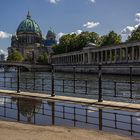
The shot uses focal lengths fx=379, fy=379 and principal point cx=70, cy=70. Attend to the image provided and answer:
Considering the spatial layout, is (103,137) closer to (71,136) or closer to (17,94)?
(71,136)

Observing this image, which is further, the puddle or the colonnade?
the colonnade

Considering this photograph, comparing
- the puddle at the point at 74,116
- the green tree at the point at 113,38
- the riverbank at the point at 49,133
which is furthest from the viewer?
the green tree at the point at 113,38

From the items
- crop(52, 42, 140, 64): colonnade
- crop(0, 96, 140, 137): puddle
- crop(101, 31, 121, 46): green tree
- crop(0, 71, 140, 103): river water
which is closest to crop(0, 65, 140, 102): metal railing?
crop(0, 71, 140, 103): river water

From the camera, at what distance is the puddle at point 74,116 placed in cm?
1009

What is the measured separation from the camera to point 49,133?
902 centimetres

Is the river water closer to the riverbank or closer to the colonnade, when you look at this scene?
the riverbank

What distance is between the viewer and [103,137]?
8.60 m

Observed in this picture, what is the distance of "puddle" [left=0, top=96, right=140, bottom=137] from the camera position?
33.1 feet

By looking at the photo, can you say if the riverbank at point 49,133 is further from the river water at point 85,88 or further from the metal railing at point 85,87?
the river water at point 85,88

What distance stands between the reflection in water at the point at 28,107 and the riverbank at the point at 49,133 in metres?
1.41

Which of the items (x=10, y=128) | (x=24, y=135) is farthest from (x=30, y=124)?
(x=24, y=135)

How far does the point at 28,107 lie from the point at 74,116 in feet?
9.10

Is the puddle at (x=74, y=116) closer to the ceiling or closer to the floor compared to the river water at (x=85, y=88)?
closer to the floor

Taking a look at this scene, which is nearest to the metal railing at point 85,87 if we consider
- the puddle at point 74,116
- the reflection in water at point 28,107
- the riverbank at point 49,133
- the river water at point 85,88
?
the river water at point 85,88
